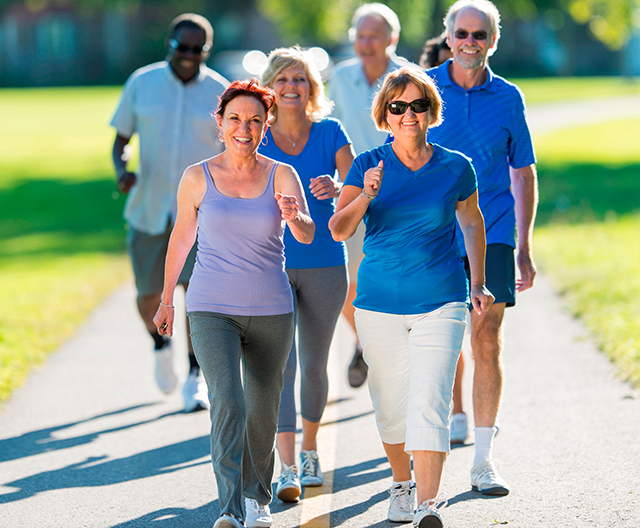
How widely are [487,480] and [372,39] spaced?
3251 mm

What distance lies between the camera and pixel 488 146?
5.52 meters

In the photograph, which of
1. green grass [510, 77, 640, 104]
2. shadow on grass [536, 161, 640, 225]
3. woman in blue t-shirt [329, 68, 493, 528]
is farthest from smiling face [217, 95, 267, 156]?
green grass [510, 77, 640, 104]

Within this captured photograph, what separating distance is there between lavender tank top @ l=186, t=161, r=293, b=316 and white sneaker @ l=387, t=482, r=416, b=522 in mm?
1063

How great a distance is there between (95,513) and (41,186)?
65.1ft

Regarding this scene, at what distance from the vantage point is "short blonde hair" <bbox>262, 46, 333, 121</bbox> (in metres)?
5.41

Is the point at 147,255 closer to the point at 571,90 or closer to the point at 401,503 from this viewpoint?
the point at 401,503

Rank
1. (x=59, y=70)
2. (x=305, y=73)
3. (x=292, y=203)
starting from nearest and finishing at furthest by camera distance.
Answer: (x=292, y=203)
(x=305, y=73)
(x=59, y=70)

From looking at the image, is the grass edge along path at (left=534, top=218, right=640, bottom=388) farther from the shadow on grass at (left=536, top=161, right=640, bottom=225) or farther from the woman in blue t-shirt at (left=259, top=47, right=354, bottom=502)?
the woman in blue t-shirt at (left=259, top=47, right=354, bottom=502)

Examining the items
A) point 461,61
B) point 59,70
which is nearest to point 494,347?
point 461,61

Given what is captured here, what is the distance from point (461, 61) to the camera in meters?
5.55

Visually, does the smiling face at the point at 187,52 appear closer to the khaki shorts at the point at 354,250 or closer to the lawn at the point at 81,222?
the khaki shorts at the point at 354,250

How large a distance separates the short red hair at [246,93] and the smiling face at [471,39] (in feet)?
4.35

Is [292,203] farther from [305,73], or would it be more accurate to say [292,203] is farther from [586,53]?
[586,53]

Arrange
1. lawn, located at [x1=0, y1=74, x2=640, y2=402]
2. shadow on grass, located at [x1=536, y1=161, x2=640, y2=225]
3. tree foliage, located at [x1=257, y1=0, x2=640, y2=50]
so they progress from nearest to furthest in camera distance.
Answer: lawn, located at [x1=0, y1=74, x2=640, y2=402], shadow on grass, located at [x1=536, y1=161, x2=640, y2=225], tree foliage, located at [x1=257, y1=0, x2=640, y2=50]
